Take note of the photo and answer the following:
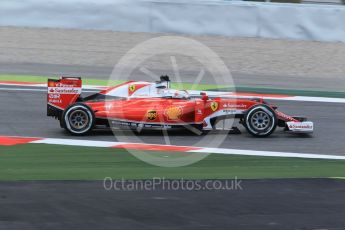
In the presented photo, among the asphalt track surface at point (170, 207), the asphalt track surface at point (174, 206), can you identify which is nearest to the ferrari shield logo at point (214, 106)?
the asphalt track surface at point (174, 206)

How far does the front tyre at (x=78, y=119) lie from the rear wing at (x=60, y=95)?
0.34 meters

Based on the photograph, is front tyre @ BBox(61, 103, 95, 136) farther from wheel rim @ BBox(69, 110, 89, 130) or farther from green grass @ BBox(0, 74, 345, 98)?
green grass @ BBox(0, 74, 345, 98)

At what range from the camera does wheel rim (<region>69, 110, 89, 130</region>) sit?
11953 mm

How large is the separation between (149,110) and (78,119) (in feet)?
3.69

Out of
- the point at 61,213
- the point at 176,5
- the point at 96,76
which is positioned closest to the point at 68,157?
the point at 61,213

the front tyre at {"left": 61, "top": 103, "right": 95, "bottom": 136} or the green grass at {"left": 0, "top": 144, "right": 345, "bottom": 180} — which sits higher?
the front tyre at {"left": 61, "top": 103, "right": 95, "bottom": 136}

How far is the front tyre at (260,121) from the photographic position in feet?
39.8

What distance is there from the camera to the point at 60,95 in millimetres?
12266

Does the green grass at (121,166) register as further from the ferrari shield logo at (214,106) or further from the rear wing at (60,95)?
the ferrari shield logo at (214,106)

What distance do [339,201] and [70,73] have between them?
12.2 meters

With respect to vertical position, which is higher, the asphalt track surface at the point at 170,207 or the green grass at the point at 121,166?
the green grass at the point at 121,166

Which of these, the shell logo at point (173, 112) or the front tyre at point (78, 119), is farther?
the shell logo at point (173, 112)

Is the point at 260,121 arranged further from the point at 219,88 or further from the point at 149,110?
the point at 219,88

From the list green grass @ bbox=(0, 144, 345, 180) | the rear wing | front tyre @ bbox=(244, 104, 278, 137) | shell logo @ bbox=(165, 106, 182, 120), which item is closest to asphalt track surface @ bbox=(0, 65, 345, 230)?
green grass @ bbox=(0, 144, 345, 180)
